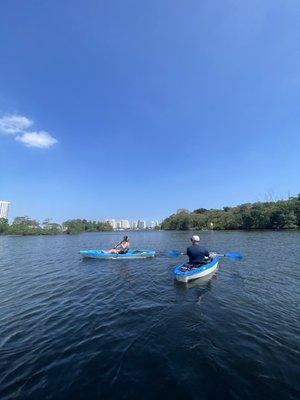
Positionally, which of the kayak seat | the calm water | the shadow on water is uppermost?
the kayak seat

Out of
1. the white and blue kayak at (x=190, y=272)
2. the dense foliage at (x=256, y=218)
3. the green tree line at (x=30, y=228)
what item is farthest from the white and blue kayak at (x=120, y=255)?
the green tree line at (x=30, y=228)

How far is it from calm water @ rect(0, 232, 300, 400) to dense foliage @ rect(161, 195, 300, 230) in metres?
85.8

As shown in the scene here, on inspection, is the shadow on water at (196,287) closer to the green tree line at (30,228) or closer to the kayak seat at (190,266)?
the kayak seat at (190,266)

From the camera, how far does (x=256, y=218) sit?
4060 inches

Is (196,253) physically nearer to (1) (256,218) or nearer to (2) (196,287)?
Result: (2) (196,287)

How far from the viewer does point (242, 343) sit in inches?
306

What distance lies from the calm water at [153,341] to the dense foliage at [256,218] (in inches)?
3378

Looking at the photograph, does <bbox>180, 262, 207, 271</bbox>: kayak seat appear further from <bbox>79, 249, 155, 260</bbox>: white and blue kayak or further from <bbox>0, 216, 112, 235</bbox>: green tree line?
<bbox>0, 216, 112, 235</bbox>: green tree line

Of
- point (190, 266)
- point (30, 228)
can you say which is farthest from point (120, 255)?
point (30, 228)

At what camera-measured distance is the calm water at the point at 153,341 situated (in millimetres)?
5844

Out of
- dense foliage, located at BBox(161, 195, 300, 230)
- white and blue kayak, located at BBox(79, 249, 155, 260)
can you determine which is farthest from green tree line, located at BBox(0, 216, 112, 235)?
white and blue kayak, located at BBox(79, 249, 155, 260)

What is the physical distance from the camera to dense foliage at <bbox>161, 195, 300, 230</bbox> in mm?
90688

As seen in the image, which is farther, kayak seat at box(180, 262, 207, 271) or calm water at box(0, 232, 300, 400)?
kayak seat at box(180, 262, 207, 271)

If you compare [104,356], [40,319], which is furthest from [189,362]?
[40,319]
